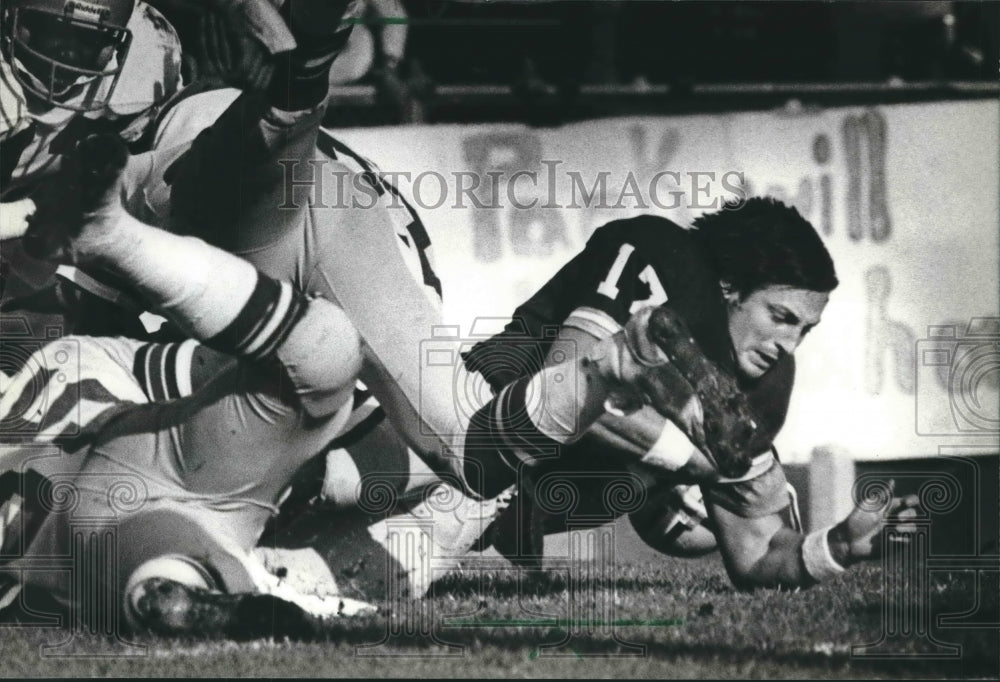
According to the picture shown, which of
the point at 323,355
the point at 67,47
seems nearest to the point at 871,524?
the point at 323,355

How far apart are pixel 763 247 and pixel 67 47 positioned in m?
3.10

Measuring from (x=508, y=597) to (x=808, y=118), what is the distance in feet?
8.01

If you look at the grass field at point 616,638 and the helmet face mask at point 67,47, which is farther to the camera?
the helmet face mask at point 67,47

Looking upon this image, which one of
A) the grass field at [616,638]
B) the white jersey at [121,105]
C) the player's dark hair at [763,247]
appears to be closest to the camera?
the grass field at [616,638]

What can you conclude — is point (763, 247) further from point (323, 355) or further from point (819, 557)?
point (323, 355)

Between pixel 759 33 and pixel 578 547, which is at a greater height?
pixel 759 33

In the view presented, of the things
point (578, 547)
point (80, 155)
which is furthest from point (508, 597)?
point (80, 155)

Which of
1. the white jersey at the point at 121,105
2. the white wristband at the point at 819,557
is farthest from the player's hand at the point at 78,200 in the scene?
the white wristband at the point at 819,557

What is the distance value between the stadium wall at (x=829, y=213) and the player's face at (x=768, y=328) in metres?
0.08

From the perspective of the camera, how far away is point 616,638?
20.4 feet

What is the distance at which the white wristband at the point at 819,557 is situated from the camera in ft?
20.7

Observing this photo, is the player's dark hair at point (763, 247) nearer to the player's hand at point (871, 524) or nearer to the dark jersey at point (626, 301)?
the dark jersey at point (626, 301)

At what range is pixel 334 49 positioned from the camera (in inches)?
242

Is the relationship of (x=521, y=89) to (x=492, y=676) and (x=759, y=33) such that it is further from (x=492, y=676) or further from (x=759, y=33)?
(x=492, y=676)
